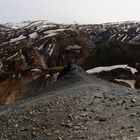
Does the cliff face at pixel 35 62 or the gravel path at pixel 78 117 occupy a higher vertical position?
the gravel path at pixel 78 117

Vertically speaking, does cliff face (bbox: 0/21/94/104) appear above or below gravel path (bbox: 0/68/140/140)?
below

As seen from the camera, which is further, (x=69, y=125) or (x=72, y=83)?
(x=72, y=83)

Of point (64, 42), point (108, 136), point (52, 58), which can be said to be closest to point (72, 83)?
point (108, 136)

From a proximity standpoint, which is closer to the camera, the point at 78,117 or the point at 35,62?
the point at 78,117

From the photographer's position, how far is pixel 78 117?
46.5ft

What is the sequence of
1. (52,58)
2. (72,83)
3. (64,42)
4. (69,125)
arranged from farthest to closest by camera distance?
(64,42)
(52,58)
(72,83)
(69,125)

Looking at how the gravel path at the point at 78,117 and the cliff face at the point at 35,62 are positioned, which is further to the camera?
the cliff face at the point at 35,62

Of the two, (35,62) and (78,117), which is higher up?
(78,117)

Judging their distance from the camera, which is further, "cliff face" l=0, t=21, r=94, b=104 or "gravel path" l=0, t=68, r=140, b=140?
"cliff face" l=0, t=21, r=94, b=104

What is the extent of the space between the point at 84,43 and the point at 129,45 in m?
34.1

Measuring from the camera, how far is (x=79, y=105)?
611 inches

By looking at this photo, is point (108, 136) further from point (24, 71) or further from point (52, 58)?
point (52, 58)

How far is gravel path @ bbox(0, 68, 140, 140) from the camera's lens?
1277 centimetres

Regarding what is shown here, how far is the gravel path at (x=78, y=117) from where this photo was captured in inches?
503
